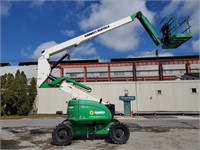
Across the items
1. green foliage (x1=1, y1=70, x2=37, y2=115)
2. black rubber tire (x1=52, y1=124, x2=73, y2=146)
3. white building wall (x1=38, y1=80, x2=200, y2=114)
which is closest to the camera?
black rubber tire (x1=52, y1=124, x2=73, y2=146)

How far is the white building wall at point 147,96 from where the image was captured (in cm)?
2652

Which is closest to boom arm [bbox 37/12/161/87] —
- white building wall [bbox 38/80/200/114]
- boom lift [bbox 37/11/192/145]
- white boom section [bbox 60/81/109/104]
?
boom lift [bbox 37/11/192/145]

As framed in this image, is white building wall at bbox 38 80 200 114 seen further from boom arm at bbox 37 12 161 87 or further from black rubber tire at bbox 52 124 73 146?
black rubber tire at bbox 52 124 73 146

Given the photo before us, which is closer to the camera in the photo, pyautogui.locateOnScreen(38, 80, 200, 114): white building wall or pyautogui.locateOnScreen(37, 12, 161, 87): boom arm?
pyautogui.locateOnScreen(37, 12, 161, 87): boom arm

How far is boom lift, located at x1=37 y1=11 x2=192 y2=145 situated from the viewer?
867 cm

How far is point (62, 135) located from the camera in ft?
Result: 28.2

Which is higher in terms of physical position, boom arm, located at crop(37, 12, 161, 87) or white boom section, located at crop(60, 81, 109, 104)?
boom arm, located at crop(37, 12, 161, 87)

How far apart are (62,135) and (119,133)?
2250 millimetres

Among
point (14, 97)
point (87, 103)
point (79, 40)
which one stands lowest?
point (87, 103)

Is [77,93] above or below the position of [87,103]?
above

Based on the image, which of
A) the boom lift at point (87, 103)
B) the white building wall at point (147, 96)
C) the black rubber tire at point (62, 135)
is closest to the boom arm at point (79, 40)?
the boom lift at point (87, 103)

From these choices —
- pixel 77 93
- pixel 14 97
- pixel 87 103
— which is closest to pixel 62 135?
pixel 87 103

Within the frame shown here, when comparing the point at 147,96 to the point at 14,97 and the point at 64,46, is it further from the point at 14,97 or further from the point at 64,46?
the point at 64,46

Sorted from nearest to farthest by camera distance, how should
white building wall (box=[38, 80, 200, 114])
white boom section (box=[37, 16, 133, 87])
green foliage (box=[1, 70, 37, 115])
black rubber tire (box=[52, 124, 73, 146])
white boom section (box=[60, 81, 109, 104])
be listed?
1. black rubber tire (box=[52, 124, 73, 146])
2. white boom section (box=[60, 81, 109, 104])
3. white boom section (box=[37, 16, 133, 87])
4. green foliage (box=[1, 70, 37, 115])
5. white building wall (box=[38, 80, 200, 114])
